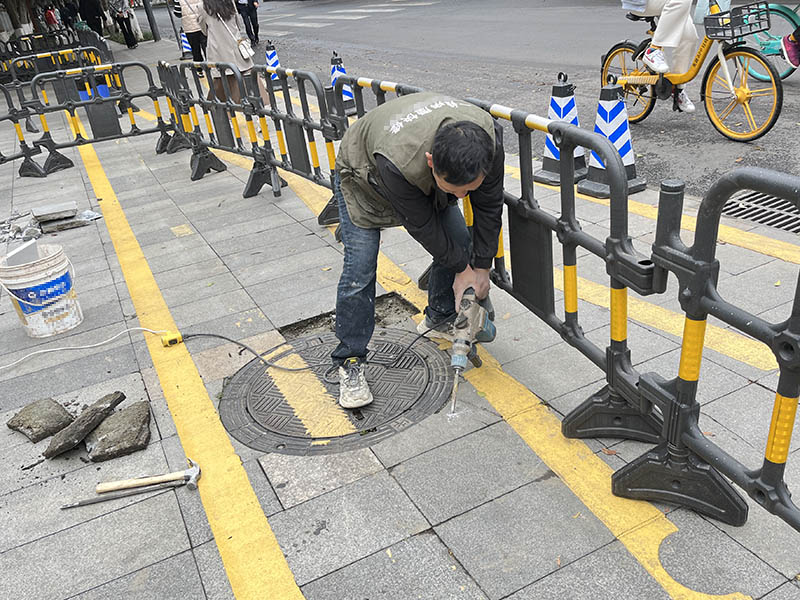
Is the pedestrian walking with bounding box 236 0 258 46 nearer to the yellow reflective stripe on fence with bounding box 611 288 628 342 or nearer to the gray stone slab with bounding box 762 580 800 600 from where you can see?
the yellow reflective stripe on fence with bounding box 611 288 628 342

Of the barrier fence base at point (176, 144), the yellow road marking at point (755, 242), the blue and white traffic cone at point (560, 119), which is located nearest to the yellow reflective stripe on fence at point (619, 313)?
the yellow road marking at point (755, 242)

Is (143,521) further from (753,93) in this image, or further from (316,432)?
(753,93)

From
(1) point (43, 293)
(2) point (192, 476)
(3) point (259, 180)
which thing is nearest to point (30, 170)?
(3) point (259, 180)

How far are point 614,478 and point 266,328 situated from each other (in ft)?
8.18

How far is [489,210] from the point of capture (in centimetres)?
337

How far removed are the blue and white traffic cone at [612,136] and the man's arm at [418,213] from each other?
2.77 meters

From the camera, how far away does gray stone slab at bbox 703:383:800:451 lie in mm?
3020

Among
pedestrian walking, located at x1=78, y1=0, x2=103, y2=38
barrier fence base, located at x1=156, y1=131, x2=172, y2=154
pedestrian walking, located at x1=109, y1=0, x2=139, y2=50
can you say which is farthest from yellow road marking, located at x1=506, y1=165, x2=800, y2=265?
pedestrian walking, located at x1=109, y1=0, x2=139, y2=50

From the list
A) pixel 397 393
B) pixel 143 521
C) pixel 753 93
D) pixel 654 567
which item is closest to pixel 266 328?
pixel 397 393

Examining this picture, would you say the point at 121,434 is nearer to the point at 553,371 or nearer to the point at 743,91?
the point at 553,371

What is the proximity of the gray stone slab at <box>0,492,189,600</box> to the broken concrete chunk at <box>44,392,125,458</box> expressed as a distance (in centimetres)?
56

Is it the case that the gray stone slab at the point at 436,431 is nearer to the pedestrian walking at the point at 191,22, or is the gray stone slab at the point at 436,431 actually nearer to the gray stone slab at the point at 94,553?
the gray stone slab at the point at 94,553

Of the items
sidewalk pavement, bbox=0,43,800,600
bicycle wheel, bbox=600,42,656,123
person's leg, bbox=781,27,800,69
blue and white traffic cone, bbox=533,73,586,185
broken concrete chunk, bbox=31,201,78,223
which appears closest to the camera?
sidewalk pavement, bbox=0,43,800,600

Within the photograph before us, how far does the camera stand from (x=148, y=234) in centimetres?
665
